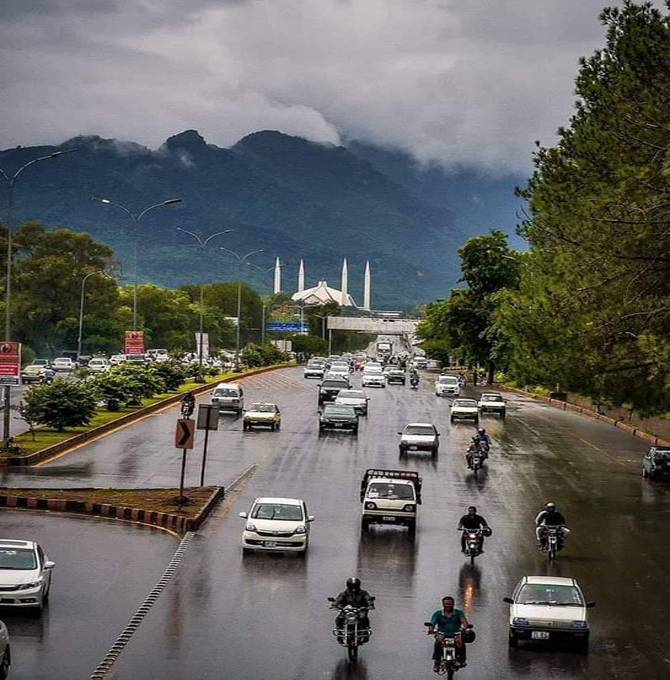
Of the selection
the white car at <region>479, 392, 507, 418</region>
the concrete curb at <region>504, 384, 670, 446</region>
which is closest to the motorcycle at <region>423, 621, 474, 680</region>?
the concrete curb at <region>504, 384, 670, 446</region>

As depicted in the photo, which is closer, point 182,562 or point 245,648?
point 245,648

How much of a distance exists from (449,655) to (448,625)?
17.7 inches

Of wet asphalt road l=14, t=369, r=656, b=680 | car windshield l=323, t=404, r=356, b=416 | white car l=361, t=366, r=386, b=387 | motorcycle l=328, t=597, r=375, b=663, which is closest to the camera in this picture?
motorcycle l=328, t=597, r=375, b=663

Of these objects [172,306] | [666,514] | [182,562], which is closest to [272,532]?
[182,562]

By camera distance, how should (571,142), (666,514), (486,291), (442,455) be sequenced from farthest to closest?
(486,291)
(442,455)
(571,142)
(666,514)

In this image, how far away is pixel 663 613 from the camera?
26.0m

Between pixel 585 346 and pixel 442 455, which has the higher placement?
pixel 585 346

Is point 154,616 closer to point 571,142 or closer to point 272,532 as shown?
point 272,532

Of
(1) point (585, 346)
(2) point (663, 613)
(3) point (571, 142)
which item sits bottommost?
(2) point (663, 613)

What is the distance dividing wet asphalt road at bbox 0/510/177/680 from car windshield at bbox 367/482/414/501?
5755 millimetres

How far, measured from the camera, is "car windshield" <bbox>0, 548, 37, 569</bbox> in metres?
23.5

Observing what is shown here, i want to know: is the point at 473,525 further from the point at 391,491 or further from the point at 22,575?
the point at 22,575

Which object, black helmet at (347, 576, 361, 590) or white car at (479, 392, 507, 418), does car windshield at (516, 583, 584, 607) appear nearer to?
black helmet at (347, 576, 361, 590)

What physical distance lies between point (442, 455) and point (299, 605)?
100 ft
